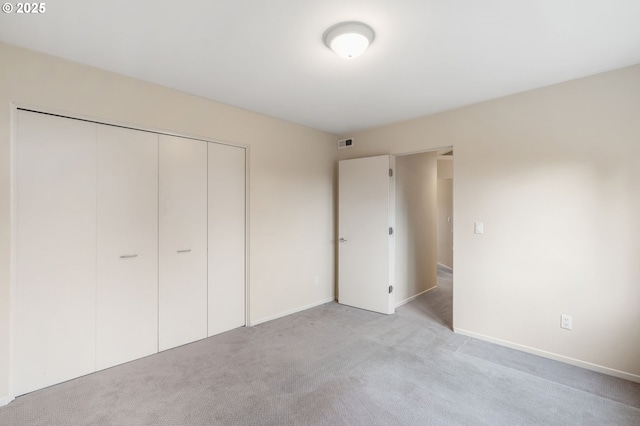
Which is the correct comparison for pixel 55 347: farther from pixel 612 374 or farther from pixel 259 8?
pixel 612 374

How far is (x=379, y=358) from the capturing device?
2568 mm

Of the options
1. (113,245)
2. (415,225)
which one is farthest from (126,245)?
(415,225)

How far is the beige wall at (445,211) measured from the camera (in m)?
6.64

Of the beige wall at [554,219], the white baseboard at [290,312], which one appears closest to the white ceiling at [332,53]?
the beige wall at [554,219]

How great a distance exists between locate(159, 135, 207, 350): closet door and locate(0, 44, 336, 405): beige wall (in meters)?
0.31

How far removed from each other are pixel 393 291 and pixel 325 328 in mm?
1141

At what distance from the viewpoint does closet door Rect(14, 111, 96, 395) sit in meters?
2.04

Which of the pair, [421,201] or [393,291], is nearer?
[393,291]

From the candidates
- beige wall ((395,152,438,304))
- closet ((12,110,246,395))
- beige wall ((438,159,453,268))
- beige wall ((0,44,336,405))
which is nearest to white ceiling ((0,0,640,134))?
beige wall ((0,44,336,405))

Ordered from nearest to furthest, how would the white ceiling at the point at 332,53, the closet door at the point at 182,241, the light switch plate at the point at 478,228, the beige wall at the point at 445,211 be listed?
the white ceiling at the point at 332,53
the closet door at the point at 182,241
the light switch plate at the point at 478,228
the beige wall at the point at 445,211

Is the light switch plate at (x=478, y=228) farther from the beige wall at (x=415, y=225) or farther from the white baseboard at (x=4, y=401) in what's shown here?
the white baseboard at (x=4, y=401)

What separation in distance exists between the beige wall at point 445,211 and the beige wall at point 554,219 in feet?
12.1

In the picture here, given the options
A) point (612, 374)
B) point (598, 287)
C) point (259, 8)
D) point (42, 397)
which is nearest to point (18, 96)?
point (259, 8)

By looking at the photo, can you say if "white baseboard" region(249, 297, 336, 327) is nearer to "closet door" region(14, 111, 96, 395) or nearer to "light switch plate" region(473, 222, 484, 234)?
"closet door" region(14, 111, 96, 395)
